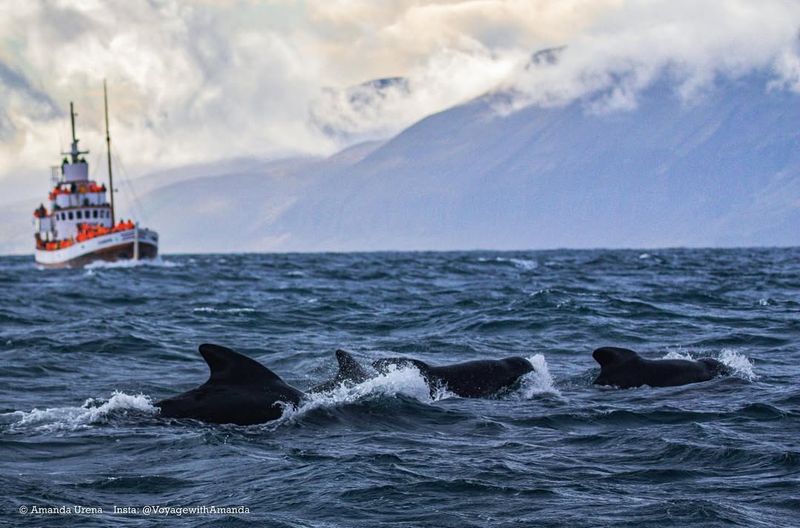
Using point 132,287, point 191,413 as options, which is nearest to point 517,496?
point 191,413

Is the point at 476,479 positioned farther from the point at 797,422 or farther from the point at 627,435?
the point at 797,422

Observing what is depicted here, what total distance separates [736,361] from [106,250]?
79849 millimetres

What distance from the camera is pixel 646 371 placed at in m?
17.3

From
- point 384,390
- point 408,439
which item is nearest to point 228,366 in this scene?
point 384,390

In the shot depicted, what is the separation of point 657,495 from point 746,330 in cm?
1676

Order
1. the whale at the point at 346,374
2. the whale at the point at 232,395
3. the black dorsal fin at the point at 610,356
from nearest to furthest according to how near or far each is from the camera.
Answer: the whale at the point at 232,395 < the whale at the point at 346,374 < the black dorsal fin at the point at 610,356

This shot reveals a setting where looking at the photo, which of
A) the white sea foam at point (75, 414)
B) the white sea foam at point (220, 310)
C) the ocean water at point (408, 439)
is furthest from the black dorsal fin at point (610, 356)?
the white sea foam at point (220, 310)

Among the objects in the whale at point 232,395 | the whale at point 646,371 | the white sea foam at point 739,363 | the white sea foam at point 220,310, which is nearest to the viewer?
the whale at point 232,395

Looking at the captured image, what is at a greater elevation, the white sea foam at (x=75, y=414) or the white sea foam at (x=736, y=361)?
the white sea foam at (x=736, y=361)

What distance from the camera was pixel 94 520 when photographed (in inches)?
380

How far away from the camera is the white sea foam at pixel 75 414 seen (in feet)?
45.9

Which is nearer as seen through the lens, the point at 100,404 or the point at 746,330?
the point at 100,404

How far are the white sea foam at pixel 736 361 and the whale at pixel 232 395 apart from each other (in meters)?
7.37

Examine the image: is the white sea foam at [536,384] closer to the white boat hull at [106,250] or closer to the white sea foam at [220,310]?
the white sea foam at [220,310]
